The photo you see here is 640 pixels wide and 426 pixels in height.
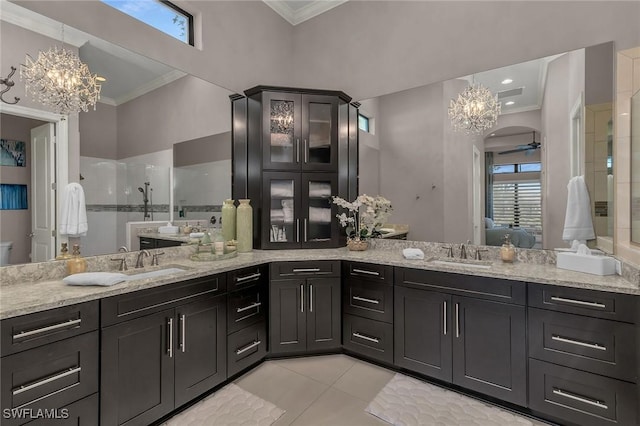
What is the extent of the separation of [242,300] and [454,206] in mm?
1966

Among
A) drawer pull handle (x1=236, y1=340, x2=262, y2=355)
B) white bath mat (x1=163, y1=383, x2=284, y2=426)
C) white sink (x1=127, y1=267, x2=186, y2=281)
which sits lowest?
white bath mat (x1=163, y1=383, x2=284, y2=426)

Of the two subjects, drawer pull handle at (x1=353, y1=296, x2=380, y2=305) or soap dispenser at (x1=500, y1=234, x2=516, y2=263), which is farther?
drawer pull handle at (x1=353, y1=296, x2=380, y2=305)

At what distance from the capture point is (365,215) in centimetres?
301

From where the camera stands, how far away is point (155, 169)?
2369mm

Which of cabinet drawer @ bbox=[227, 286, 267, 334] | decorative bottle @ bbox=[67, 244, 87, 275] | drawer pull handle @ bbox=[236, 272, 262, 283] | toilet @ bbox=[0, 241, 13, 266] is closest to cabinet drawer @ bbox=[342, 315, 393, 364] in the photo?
cabinet drawer @ bbox=[227, 286, 267, 334]

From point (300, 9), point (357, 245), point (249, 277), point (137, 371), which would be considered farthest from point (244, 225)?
point (300, 9)

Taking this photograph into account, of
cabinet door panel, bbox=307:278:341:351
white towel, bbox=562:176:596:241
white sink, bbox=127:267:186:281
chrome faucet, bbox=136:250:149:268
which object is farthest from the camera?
cabinet door panel, bbox=307:278:341:351

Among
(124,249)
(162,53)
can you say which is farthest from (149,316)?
(162,53)

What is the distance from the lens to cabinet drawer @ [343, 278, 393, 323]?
2.39 meters

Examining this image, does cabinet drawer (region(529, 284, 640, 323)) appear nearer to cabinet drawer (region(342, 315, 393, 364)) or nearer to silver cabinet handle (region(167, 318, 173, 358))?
cabinet drawer (region(342, 315, 393, 364))

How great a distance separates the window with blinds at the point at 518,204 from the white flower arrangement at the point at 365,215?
3.02ft

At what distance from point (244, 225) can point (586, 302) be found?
2.51 metres

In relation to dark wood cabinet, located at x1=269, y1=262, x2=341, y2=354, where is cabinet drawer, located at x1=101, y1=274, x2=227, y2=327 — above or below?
above

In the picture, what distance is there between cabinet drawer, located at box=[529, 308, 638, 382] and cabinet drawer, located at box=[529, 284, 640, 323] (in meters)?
0.04
